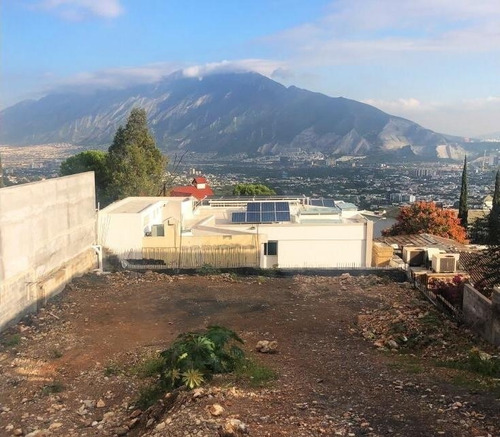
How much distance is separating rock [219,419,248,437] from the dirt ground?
0.06 m

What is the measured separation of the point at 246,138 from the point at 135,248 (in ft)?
396

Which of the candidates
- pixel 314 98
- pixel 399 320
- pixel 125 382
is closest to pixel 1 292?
pixel 125 382

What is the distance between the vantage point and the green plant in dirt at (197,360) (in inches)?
262

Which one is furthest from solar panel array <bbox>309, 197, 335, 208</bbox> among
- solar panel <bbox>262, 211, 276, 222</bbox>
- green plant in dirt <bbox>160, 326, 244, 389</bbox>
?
green plant in dirt <bbox>160, 326, 244, 389</bbox>

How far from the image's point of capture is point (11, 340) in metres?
9.86

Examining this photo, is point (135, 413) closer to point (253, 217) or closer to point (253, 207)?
point (253, 217)

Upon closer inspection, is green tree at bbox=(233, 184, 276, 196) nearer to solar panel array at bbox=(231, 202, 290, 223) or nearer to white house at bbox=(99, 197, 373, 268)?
solar panel array at bbox=(231, 202, 290, 223)

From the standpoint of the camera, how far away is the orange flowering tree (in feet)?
91.7

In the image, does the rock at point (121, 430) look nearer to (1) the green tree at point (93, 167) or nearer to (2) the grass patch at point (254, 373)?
(2) the grass patch at point (254, 373)

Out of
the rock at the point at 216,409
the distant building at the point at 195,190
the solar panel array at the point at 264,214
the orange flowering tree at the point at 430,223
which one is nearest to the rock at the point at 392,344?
the rock at the point at 216,409

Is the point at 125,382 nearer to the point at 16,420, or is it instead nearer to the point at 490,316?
the point at 16,420

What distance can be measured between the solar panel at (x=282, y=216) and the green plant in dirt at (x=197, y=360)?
38.1 ft

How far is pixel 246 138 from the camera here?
13638cm

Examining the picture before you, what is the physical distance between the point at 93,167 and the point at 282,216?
641 inches
